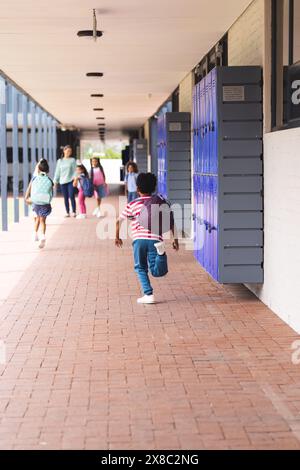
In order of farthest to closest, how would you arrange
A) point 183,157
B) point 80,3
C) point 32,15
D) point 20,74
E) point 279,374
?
1. point 183,157
2. point 20,74
3. point 32,15
4. point 80,3
5. point 279,374

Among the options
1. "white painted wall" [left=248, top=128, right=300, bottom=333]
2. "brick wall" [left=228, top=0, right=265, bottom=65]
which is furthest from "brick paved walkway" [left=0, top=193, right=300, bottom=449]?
"brick wall" [left=228, top=0, right=265, bottom=65]

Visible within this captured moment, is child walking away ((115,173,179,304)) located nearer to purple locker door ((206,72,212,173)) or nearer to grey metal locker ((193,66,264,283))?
grey metal locker ((193,66,264,283))

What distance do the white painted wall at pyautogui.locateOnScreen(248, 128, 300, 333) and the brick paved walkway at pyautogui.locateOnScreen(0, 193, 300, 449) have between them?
0.20 metres

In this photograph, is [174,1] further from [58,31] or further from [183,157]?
[183,157]

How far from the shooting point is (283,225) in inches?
282

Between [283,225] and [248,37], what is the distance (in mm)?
2420

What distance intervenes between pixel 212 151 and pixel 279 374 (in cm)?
338

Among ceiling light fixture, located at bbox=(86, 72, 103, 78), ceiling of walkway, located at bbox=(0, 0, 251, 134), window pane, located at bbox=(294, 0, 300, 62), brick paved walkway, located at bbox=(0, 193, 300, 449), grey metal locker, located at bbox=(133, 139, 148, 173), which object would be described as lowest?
brick paved walkway, located at bbox=(0, 193, 300, 449)

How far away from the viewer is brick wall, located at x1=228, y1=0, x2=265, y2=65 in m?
8.01

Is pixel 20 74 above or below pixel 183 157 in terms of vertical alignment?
above

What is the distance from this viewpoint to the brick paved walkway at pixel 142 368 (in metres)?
4.35

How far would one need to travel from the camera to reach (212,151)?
27.6 feet

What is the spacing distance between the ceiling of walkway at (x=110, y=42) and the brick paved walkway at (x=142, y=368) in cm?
281
